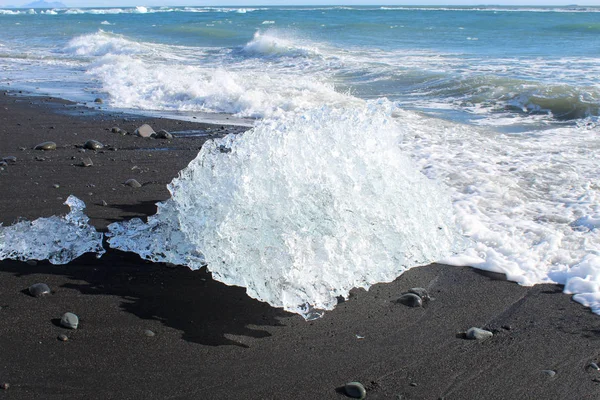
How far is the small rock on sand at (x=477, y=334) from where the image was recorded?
10.2 feet

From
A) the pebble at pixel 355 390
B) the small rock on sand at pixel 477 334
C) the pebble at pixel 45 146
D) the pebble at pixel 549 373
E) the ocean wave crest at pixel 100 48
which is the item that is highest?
the ocean wave crest at pixel 100 48

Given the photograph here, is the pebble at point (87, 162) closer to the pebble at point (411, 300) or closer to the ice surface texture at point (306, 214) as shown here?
the ice surface texture at point (306, 214)

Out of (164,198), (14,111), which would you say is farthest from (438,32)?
(164,198)

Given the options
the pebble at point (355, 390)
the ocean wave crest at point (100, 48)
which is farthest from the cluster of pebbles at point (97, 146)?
the ocean wave crest at point (100, 48)

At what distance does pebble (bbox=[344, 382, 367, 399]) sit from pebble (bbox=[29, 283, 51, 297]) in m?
1.85

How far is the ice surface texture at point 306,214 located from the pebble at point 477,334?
2.01 feet

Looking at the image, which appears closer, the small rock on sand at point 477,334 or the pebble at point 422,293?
the small rock on sand at point 477,334

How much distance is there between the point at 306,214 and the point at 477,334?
1161mm

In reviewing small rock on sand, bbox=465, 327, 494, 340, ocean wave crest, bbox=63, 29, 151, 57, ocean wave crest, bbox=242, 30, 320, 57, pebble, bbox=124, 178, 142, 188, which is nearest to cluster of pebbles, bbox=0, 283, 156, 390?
small rock on sand, bbox=465, 327, 494, 340

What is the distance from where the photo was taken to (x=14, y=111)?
9406 mm

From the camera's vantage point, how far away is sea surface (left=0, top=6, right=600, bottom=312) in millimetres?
4375

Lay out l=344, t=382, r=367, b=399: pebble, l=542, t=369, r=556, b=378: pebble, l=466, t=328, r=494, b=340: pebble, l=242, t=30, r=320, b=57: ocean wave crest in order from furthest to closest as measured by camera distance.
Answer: l=242, t=30, r=320, b=57: ocean wave crest
l=466, t=328, r=494, b=340: pebble
l=542, t=369, r=556, b=378: pebble
l=344, t=382, r=367, b=399: pebble

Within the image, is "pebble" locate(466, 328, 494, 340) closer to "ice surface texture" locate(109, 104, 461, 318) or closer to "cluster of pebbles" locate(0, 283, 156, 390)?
"ice surface texture" locate(109, 104, 461, 318)

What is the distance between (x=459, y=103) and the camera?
1170cm
